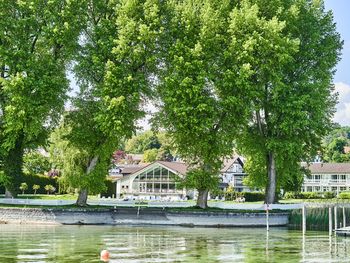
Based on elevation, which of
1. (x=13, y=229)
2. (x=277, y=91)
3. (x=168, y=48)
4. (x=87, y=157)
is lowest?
(x=13, y=229)

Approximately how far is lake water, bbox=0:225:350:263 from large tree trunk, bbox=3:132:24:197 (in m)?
5.91

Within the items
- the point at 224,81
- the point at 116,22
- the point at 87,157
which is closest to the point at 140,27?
the point at 116,22

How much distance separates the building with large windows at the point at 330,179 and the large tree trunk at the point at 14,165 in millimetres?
81607

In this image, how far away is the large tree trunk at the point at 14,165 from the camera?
46.3 meters

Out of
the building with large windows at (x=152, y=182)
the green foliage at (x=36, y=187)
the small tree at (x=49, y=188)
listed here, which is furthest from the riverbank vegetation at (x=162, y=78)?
the building with large windows at (x=152, y=182)

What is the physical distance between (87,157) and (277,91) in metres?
16.6

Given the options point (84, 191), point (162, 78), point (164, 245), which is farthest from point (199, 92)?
point (164, 245)

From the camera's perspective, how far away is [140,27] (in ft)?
144

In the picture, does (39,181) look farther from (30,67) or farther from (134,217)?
(30,67)

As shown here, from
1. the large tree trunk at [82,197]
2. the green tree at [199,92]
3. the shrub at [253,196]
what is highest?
the green tree at [199,92]

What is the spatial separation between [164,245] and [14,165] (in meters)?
20.5

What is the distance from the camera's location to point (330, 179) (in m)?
120

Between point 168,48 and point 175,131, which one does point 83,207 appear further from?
point 168,48

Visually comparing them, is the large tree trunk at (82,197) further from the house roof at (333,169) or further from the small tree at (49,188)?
the house roof at (333,169)
